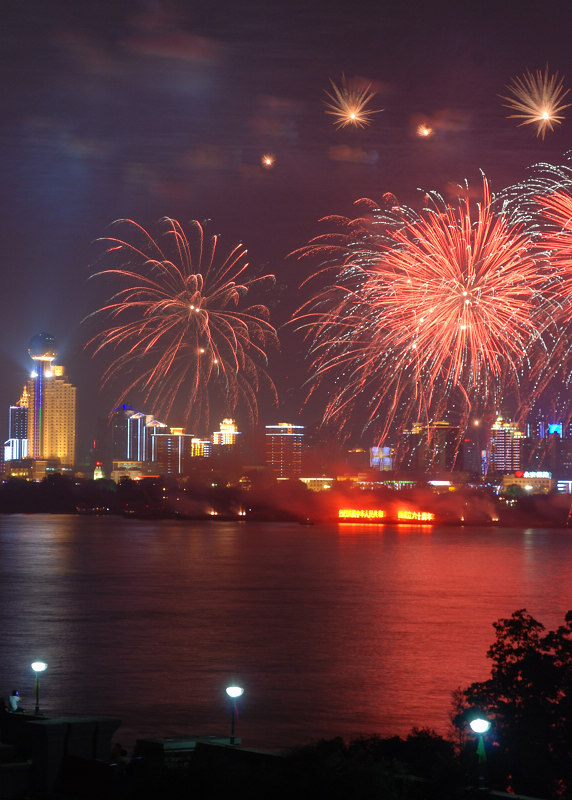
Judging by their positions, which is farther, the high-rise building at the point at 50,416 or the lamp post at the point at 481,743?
the high-rise building at the point at 50,416

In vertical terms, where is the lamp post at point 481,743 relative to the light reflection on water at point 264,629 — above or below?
above

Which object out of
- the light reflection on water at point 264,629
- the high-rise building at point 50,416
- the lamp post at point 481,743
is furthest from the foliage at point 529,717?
the high-rise building at point 50,416

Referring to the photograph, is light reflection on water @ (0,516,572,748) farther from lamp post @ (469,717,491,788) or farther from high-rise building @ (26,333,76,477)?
high-rise building @ (26,333,76,477)

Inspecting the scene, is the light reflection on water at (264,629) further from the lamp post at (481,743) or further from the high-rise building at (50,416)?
the high-rise building at (50,416)

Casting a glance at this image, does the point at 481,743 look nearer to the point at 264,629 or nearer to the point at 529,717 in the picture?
the point at 529,717

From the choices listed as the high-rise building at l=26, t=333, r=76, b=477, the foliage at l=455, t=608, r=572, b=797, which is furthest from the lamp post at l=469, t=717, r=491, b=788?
the high-rise building at l=26, t=333, r=76, b=477

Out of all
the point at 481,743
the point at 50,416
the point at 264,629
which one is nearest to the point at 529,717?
the point at 481,743

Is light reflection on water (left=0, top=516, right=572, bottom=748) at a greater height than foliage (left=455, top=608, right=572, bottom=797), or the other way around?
foliage (left=455, top=608, right=572, bottom=797)
